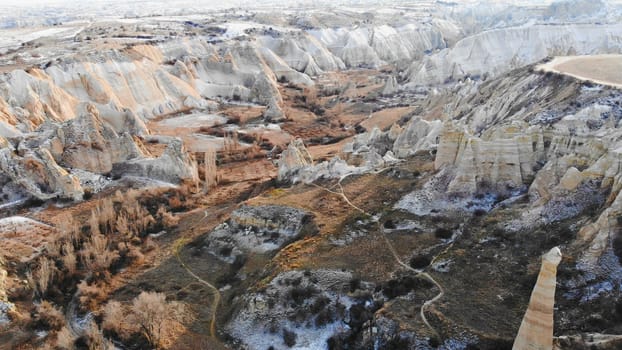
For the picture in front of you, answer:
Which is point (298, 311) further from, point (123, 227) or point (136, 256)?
point (123, 227)

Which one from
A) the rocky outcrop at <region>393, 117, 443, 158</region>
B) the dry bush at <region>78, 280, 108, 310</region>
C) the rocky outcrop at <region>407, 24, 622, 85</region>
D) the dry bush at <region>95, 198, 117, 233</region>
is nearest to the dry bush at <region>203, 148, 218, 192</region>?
the dry bush at <region>95, 198, 117, 233</region>

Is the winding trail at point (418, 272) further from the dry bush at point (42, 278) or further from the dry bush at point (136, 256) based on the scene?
the dry bush at point (42, 278)

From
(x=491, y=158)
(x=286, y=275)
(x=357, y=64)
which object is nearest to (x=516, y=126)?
(x=491, y=158)

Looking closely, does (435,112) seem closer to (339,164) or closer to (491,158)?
(339,164)

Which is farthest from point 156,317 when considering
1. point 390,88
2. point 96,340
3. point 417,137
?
point 390,88

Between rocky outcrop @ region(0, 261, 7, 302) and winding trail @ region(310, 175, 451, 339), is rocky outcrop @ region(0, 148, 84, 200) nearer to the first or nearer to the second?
rocky outcrop @ region(0, 261, 7, 302)
